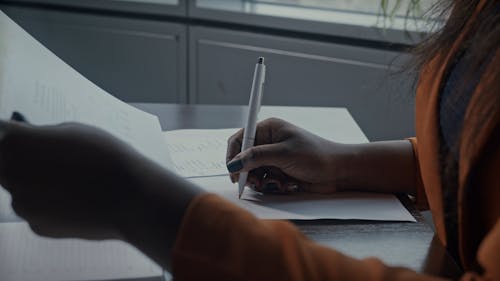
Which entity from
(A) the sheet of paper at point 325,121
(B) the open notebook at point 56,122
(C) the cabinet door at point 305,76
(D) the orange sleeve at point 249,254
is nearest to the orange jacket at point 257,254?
(D) the orange sleeve at point 249,254

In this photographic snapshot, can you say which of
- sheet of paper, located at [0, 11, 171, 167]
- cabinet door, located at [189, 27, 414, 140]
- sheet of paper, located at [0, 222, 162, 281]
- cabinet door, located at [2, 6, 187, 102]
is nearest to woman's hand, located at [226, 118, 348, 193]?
sheet of paper, located at [0, 11, 171, 167]

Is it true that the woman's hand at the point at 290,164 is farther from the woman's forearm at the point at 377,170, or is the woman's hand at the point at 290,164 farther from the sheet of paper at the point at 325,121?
the sheet of paper at the point at 325,121

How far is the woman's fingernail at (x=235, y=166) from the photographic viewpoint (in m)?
0.83

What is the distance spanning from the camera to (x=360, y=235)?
75 cm

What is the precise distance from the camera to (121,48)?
221 centimetres

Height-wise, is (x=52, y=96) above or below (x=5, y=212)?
above

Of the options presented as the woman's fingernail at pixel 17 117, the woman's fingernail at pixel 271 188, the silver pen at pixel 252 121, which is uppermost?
the woman's fingernail at pixel 17 117

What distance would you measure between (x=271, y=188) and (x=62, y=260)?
0.30m

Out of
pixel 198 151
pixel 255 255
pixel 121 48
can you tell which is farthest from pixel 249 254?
pixel 121 48

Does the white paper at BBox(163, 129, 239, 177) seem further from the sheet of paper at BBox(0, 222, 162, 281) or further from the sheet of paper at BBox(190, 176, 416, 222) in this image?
the sheet of paper at BBox(0, 222, 162, 281)

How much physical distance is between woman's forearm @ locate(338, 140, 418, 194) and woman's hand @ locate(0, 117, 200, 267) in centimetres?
38

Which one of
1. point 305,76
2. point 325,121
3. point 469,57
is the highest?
point 469,57

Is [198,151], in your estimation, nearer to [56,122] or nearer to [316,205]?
[316,205]

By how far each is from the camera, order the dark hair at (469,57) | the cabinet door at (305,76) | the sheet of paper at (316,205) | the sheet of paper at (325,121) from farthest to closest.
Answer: the cabinet door at (305,76), the sheet of paper at (325,121), the sheet of paper at (316,205), the dark hair at (469,57)
